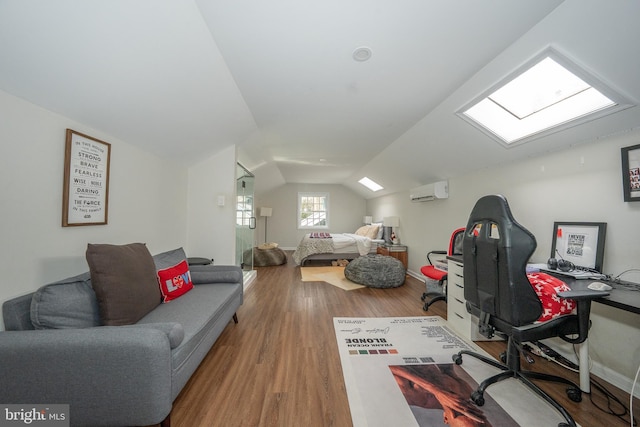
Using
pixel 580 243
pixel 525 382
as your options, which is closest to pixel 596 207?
pixel 580 243

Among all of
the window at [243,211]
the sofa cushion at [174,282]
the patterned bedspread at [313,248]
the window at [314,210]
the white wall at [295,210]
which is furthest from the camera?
the window at [314,210]

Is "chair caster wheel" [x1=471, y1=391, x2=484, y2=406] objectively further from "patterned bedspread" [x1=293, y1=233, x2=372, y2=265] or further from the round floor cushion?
the round floor cushion

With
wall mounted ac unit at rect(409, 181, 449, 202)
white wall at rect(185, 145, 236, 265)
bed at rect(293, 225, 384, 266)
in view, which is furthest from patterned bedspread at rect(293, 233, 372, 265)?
white wall at rect(185, 145, 236, 265)

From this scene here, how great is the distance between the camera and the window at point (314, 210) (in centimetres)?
805

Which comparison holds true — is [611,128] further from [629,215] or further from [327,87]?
[327,87]

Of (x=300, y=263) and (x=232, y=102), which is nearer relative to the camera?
(x=232, y=102)

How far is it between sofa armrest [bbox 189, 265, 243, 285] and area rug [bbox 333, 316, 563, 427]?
4.06ft

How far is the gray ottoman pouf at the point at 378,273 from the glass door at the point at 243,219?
2.00 m

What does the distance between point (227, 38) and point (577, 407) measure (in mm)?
3344

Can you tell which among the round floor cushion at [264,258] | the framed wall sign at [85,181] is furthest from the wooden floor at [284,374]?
the round floor cushion at [264,258]

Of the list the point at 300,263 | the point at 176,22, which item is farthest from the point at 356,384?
the point at 300,263

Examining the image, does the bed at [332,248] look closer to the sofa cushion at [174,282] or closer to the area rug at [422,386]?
the area rug at [422,386]

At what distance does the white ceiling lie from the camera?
1.19 metres

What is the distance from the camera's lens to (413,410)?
138 centimetres
